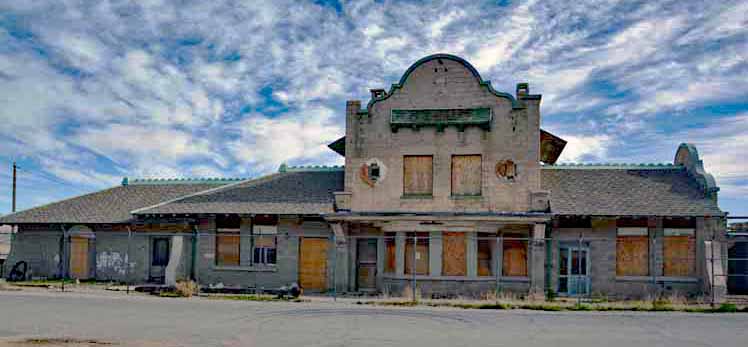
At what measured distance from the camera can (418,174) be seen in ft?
74.6

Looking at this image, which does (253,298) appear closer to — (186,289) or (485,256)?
(186,289)

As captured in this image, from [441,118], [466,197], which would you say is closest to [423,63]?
[441,118]

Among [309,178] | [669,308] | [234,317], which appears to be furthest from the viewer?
[309,178]

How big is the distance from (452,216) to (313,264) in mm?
5606

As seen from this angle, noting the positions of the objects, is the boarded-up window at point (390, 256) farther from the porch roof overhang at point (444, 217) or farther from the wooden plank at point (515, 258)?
the wooden plank at point (515, 258)

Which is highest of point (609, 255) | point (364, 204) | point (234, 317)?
point (364, 204)

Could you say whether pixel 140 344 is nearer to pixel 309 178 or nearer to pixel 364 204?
pixel 364 204

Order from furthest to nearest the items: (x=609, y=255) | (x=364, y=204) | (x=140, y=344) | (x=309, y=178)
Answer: (x=309, y=178) < (x=364, y=204) < (x=609, y=255) < (x=140, y=344)

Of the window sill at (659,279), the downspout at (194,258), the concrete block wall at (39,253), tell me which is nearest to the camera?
the window sill at (659,279)

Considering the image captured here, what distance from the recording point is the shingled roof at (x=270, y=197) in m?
22.7

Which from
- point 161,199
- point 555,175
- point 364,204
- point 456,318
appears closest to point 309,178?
point 364,204

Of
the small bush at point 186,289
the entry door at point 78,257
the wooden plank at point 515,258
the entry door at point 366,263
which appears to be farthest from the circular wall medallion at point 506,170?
the entry door at point 78,257

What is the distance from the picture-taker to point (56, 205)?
2727 centimetres

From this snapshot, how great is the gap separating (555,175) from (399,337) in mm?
13751
